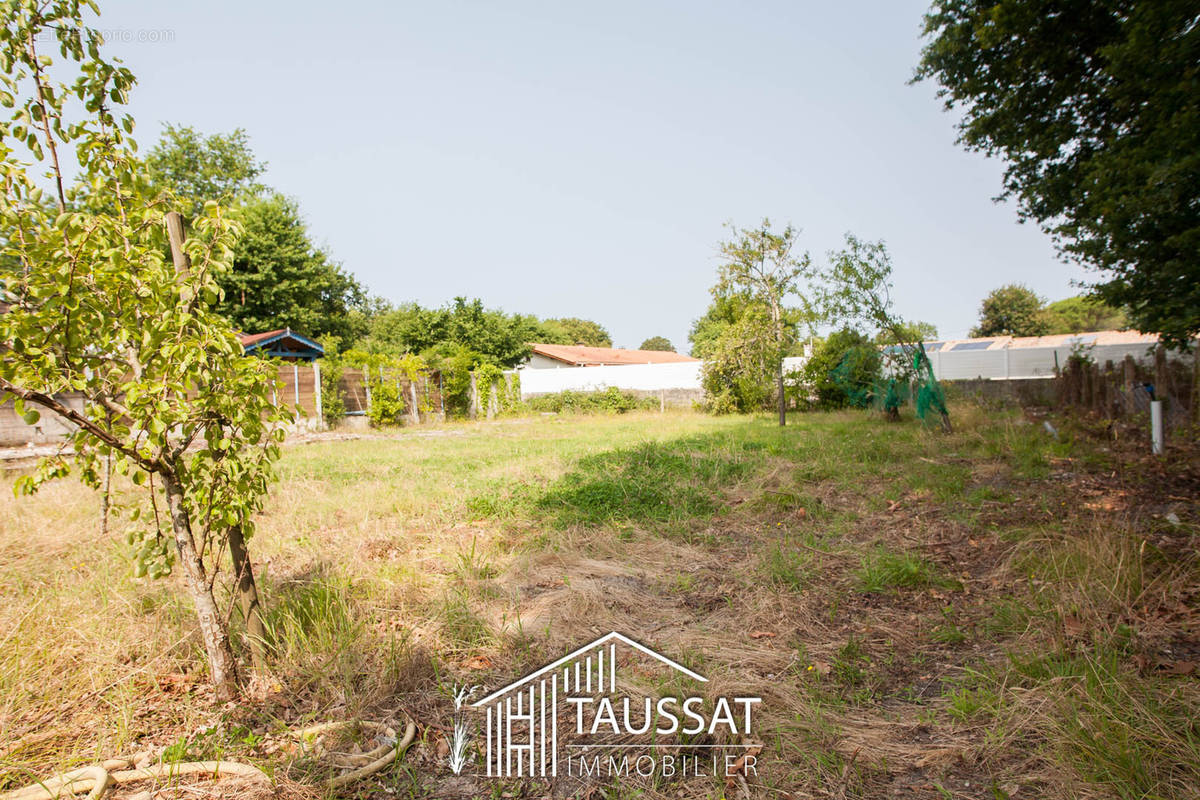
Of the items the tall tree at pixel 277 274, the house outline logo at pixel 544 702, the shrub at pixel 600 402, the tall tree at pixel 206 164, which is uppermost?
the tall tree at pixel 206 164

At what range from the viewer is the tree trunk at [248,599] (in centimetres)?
253

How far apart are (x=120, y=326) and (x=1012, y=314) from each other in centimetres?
3965

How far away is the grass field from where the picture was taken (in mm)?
1951

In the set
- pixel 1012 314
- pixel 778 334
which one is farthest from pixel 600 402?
pixel 1012 314

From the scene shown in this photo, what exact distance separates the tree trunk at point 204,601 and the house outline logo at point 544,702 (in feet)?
3.33

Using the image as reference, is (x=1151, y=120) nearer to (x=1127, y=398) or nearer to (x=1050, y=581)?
(x=1127, y=398)

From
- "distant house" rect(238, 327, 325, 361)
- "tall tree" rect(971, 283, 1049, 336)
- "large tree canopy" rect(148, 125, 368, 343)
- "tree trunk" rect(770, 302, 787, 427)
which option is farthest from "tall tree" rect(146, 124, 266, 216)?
"tall tree" rect(971, 283, 1049, 336)

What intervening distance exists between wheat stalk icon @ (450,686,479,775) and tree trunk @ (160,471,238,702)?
0.90m

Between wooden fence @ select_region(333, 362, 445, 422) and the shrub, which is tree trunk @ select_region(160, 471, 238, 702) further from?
the shrub

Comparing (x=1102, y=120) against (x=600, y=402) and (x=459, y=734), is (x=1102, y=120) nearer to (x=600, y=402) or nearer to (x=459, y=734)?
(x=459, y=734)

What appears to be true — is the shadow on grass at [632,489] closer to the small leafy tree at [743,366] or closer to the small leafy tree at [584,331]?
the small leafy tree at [743,366]

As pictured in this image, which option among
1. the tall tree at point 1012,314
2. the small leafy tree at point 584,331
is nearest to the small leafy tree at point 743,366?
the tall tree at point 1012,314

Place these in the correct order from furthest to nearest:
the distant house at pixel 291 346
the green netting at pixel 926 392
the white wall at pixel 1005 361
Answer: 1. the white wall at pixel 1005 361
2. the distant house at pixel 291 346
3. the green netting at pixel 926 392

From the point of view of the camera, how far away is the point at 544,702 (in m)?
2.37
